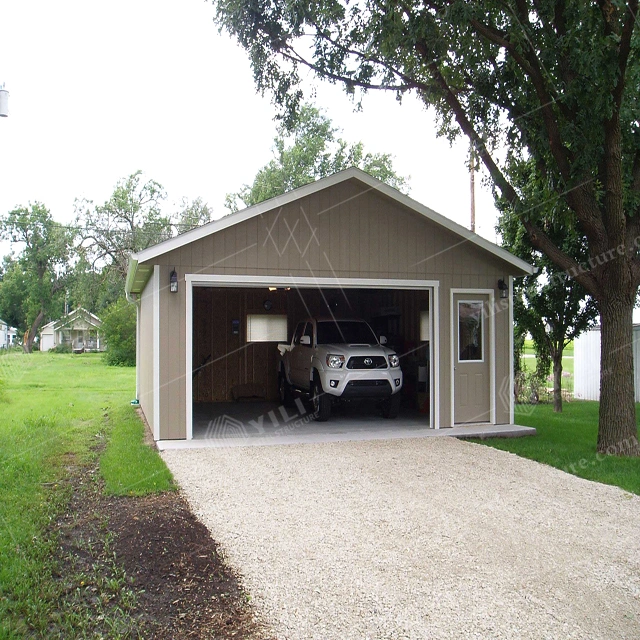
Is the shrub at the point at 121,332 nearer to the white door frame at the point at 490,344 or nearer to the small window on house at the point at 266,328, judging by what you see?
the small window on house at the point at 266,328

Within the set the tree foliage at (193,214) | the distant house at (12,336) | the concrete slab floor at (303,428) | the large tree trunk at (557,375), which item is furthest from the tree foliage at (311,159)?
the distant house at (12,336)

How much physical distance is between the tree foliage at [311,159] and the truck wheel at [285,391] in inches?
877

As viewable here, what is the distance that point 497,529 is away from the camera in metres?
5.36

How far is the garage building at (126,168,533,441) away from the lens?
29.8ft

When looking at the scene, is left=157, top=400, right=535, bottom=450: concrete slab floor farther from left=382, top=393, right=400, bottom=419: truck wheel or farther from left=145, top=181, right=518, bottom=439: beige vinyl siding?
left=145, top=181, right=518, bottom=439: beige vinyl siding

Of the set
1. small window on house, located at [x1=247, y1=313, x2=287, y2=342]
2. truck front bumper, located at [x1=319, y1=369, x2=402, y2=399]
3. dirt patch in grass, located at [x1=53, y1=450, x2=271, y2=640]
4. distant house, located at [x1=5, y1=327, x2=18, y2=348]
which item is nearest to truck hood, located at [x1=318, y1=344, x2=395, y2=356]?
truck front bumper, located at [x1=319, y1=369, x2=402, y2=399]

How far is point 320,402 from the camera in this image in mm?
11312

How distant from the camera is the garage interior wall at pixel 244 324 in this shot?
15.2m

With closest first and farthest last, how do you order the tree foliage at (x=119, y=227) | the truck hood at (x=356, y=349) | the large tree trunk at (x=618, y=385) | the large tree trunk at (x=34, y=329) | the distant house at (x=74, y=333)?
the large tree trunk at (x=618, y=385) → the truck hood at (x=356, y=349) → the tree foliage at (x=119, y=227) → the distant house at (x=74, y=333) → the large tree trunk at (x=34, y=329)

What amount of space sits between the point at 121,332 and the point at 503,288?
23.8 meters

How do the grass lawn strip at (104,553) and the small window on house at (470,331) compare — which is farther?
the small window on house at (470,331)

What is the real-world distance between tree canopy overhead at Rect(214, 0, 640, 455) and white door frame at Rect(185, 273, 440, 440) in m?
2.12

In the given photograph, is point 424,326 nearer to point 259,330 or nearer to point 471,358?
point 471,358

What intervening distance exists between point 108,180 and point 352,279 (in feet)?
107
